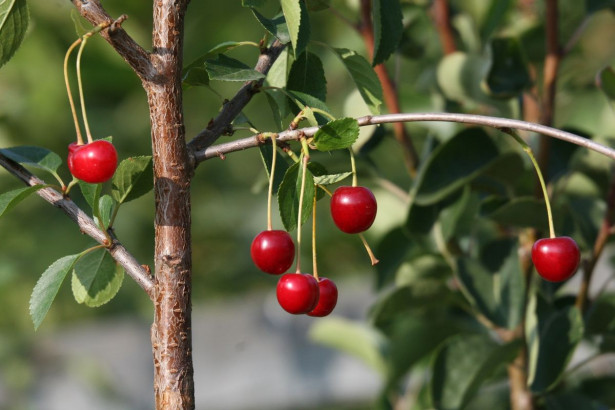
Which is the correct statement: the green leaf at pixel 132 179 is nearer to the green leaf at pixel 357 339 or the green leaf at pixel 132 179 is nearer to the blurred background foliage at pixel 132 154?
the green leaf at pixel 357 339

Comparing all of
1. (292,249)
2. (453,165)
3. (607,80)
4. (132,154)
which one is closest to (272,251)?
(292,249)

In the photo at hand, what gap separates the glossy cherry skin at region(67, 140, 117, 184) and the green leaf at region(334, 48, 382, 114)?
208 mm

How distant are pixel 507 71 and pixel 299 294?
18.0 inches

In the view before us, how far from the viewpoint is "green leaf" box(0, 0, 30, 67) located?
54 centimetres

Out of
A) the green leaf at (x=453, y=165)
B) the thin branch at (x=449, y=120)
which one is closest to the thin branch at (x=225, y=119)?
the thin branch at (x=449, y=120)

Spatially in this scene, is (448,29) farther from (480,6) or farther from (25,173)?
(25,173)

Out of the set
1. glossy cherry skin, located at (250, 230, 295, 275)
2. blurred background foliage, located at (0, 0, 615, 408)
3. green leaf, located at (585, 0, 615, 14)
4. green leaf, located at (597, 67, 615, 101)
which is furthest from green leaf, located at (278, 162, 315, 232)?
blurred background foliage, located at (0, 0, 615, 408)

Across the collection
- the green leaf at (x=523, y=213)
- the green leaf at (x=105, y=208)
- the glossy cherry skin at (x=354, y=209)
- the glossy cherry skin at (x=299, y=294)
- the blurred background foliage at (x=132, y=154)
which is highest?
the blurred background foliage at (x=132, y=154)

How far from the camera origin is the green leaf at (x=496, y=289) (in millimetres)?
918

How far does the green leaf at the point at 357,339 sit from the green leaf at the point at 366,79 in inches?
A: 25.9

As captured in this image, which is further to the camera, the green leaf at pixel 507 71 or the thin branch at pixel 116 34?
the green leaf at pixel 507 71

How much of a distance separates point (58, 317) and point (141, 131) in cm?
67

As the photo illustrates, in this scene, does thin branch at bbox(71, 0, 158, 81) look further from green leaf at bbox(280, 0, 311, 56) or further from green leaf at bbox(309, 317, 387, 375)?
green leaf at bbox(309, 317, 387, 375)

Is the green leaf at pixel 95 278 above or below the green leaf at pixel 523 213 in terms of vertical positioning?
below
